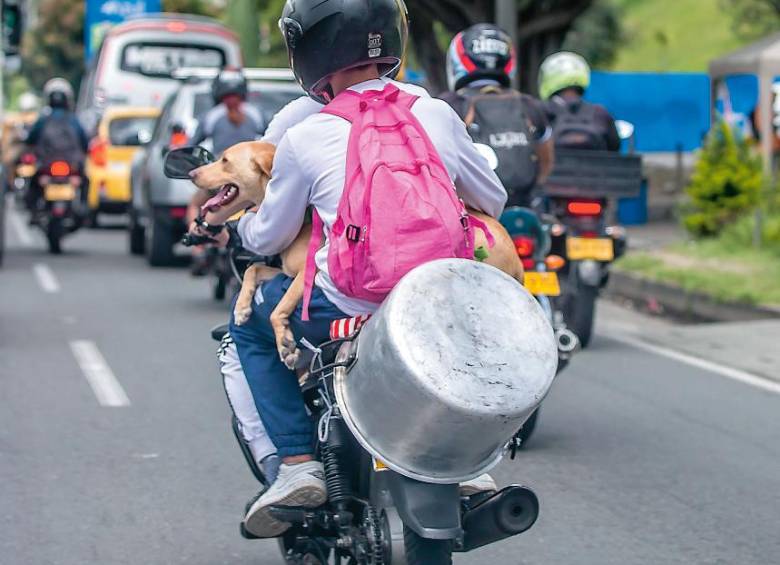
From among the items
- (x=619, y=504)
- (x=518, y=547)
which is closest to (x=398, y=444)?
(x=518, y=547)

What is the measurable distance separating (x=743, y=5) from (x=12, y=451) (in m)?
47.6

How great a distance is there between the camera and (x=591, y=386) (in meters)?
9.11

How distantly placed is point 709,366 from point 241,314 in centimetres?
599

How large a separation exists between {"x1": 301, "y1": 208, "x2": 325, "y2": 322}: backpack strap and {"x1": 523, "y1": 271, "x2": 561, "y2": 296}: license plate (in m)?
3.23

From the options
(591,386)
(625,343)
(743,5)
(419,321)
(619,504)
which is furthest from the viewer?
(743,5)

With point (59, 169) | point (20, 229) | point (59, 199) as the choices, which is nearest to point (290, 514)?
point (59, 199)

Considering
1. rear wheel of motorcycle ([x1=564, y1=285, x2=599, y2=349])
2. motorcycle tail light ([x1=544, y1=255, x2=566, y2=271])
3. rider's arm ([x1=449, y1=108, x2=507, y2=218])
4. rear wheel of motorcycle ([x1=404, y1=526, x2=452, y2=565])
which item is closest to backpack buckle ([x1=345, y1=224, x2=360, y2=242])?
rider's arm ([x1=449, y1=108, x2=507, y2=218])

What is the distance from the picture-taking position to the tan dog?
13.8ft

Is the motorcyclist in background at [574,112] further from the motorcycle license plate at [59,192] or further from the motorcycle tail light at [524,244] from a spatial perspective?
the motorcycle license plate at [59,192]

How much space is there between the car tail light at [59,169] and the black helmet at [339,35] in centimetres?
1397

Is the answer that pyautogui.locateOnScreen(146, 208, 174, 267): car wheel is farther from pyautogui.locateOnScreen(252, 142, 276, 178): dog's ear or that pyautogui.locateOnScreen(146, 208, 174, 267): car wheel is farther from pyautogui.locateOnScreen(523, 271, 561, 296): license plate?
pyautogui.locateOnScreen(252, 142, 276, 178): dog's ear

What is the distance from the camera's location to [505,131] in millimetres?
7477

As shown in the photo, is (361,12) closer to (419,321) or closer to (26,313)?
(419,321)

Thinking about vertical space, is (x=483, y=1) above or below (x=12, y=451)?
above
